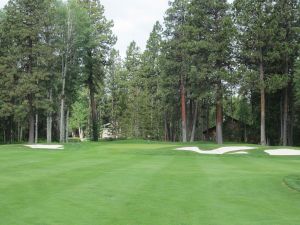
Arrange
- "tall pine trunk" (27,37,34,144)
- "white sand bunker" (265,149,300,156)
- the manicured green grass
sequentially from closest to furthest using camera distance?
1. the manicured green grass
2. "white sand bunker" (265,149,300,156)
3. "tall pine trunk" (27,37,34,144)

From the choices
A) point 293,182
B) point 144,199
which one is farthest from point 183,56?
point 144,199

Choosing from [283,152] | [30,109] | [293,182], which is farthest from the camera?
[30,109]

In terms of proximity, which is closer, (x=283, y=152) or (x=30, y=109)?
(x=283, y=152)

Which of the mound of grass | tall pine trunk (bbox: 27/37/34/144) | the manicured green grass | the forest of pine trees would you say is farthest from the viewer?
tall pine trunk (bbox: 27/37/34/144)

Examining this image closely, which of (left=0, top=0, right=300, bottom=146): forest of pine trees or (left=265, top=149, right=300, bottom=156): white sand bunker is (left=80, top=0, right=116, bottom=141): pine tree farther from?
(left=265, top=149, right=300, bottom=156): white sand bunker

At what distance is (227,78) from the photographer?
43438 millimetres

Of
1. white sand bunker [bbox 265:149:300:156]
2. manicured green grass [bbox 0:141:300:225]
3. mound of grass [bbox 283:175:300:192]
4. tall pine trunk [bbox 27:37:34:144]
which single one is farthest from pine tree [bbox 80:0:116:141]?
mound of grass [bbox 283:175:300:192]

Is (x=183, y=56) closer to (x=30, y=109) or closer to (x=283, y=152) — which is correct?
(x=30, y=109)

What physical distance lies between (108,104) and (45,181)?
66637 mm

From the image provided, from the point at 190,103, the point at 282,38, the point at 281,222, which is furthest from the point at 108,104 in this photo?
the point at 281,222

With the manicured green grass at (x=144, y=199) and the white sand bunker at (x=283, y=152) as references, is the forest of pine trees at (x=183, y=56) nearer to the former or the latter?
the white sand bunker at (x=283, y=152)

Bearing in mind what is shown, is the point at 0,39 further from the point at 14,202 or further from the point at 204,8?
the point at 14,202

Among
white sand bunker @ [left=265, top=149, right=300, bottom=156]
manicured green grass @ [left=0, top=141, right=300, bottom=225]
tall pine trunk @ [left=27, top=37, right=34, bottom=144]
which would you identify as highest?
tall pine trunk @ [left=27, top=37, right=34, bottom=144]

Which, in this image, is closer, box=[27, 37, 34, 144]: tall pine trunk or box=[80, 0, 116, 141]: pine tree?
box=[27, 37, 34, 144]: tall pine trunk
